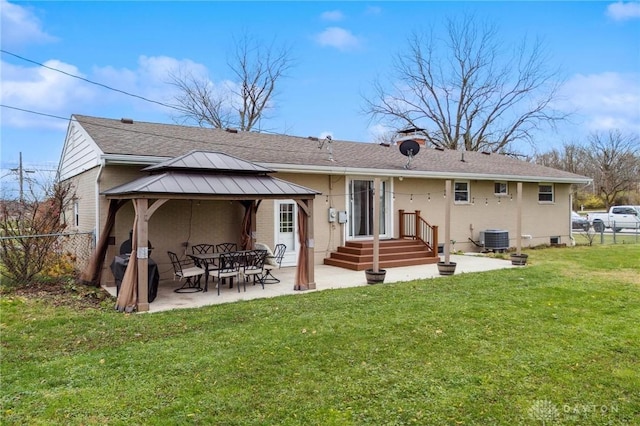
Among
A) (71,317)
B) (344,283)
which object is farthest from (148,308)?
(344,283)

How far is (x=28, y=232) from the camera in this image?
9.26m

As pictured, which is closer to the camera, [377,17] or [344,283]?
[344,283]

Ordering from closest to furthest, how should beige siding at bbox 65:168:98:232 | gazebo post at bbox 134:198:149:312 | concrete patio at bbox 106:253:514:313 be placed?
gazebo post at bbox 134:198:149:312
concrete patio at bbox 106:253:514:313
beige siding at bbox 65:168:98:232

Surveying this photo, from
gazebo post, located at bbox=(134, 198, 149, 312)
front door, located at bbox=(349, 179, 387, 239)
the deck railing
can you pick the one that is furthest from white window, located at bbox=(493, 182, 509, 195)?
gazebo post, located at bbox=(134, 198, 149, 312)

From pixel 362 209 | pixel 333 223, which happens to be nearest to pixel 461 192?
pixel 362 209

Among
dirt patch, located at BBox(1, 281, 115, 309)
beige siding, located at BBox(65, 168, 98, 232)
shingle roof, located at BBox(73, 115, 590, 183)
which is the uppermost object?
shingle roof, located at BBox(73, 115, 590, 183)

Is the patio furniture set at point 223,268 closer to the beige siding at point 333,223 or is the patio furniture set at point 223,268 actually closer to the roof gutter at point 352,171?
the beige siding at point 333,223

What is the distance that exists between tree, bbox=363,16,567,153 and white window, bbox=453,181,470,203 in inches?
639

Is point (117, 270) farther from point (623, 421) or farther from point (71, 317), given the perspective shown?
point (623, 421)

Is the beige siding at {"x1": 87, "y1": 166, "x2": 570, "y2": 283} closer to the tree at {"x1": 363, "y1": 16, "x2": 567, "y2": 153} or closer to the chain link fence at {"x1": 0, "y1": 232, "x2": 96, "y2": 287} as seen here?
the chain link fence at {"x1": 0, "y1": 232, "x2": 96, "y2": 287}

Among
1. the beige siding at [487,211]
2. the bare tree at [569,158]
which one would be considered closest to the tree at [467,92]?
the beige siding at [487,211]

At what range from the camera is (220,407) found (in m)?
3.58

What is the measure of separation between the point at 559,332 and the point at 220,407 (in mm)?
4406

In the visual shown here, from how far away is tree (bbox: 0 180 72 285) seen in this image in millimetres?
8734
